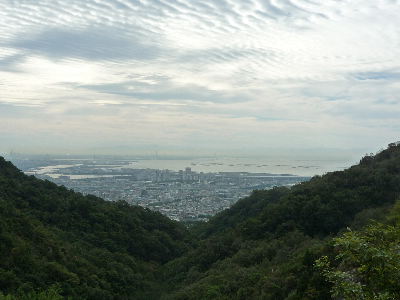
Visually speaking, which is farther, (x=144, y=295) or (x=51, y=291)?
(x=144, y=295)

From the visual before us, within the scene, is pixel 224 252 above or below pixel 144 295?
above

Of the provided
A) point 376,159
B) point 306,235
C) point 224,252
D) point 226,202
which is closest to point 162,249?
point 224,252

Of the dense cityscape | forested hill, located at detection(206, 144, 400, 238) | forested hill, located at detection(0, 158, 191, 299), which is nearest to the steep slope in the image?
forested hill, located at detection(206, 144, 400, 238)

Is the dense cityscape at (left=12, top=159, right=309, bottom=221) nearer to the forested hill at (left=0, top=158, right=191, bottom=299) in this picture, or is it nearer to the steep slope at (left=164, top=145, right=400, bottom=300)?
the forested hill at (left=0, top=158, right=191, bottom=299)

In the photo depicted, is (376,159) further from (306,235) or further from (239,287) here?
(239,287)

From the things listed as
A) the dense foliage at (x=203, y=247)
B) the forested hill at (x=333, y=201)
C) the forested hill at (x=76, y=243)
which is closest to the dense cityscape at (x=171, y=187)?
the forested hill at (x=76, y=243)

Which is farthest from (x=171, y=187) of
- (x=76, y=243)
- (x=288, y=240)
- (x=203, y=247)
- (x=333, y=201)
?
(x=288, y=240)

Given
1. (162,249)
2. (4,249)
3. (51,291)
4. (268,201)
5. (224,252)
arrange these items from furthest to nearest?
1. (268,201)
2. (162,249)
3. (224,252)
4. (4,249)
5. (51,291)
